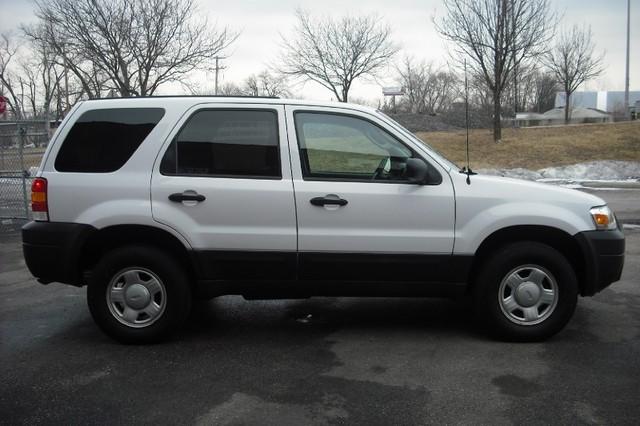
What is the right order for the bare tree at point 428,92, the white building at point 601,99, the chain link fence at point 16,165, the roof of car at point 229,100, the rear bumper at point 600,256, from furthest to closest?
the white building at point 601,99, the bare tree at point 428,92, the chain link fence at point 16,165, the roof of car at point 229,100, the rear bumper at point 600,256

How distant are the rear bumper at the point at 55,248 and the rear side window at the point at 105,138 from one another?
0.45m

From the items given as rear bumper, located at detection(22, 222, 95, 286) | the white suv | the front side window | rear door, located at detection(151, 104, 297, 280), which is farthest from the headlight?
rear bumper, located at detection(22, 222, 95, 286)

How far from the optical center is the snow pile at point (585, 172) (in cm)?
1802

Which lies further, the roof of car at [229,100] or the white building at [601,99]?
the white building at [601,99]

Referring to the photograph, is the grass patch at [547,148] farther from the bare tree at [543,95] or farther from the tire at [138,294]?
the bare tree at [543,95]

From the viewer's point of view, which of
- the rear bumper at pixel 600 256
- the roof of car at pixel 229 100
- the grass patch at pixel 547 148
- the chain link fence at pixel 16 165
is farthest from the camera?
the grass patch at pixel 547 148

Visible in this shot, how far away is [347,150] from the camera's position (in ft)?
14.6

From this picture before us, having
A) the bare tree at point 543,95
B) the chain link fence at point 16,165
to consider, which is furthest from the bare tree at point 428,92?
the chain link fence at point 16,165

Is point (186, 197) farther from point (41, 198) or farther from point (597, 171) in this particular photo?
point (597, 171)

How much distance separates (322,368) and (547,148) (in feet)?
66.8

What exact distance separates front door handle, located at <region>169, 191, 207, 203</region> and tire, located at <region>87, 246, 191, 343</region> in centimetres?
44

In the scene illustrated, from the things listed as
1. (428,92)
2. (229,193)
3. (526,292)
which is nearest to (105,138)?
(229,193)

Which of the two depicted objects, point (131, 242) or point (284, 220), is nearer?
point (284, 220)

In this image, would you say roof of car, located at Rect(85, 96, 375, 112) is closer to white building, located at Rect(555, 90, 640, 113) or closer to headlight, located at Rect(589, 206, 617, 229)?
headlight, located at Rect(589, 206, 617, 229)
